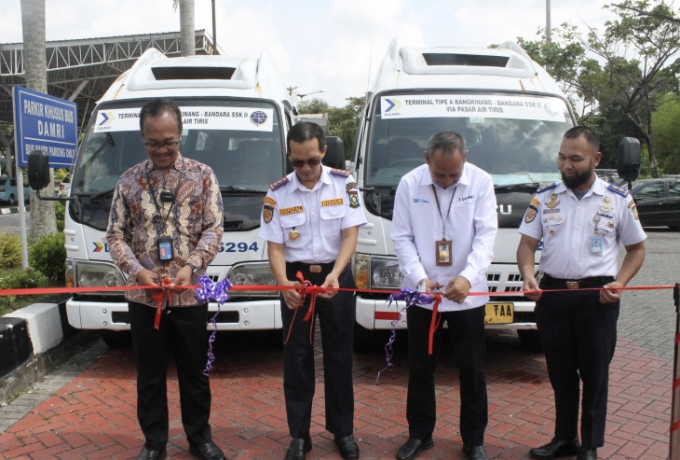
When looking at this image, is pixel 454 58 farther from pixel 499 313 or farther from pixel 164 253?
pixel 164 253

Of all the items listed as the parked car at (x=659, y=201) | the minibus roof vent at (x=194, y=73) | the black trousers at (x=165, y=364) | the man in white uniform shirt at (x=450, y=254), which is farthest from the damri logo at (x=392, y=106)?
the parked car at (x=659, y=201)

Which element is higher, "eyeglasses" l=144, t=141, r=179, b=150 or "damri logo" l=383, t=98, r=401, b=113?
"damri logo" l=383, t=98, r=401, b=113

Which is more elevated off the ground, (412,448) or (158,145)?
(158,145)

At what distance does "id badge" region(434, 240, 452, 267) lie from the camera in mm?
3678

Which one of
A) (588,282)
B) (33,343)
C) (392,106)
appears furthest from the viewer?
(392,106)

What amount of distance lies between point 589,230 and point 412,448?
64.1 inches

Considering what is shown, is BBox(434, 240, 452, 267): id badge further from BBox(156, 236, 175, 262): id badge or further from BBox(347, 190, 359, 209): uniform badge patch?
BBox(156, 236, 175, 262): id badge

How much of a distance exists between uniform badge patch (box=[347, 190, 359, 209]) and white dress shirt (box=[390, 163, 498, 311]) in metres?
0.28

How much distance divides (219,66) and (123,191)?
2.93 meters

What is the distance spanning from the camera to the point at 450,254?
3684mm

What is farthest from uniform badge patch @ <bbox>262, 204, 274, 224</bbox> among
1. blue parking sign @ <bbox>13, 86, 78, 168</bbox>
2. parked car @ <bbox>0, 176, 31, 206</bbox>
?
parked car @ <bbox>0, 176, 31, 206</bbox>

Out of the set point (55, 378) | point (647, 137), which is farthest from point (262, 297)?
point (647, 137)

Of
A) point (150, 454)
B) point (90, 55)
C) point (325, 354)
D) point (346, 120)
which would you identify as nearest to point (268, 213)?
point (325, 354)

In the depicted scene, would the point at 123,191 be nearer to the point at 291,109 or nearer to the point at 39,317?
the point at 39,317
